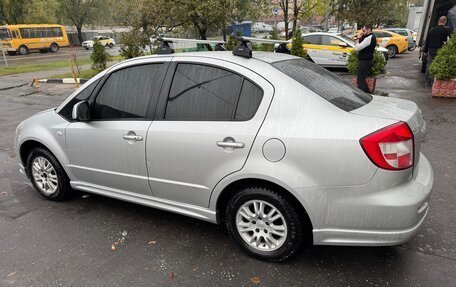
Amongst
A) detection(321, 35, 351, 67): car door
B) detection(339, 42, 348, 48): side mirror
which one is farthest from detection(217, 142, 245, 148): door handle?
detection(321, 35, 351, 67): car door

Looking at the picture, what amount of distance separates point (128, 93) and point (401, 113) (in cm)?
232

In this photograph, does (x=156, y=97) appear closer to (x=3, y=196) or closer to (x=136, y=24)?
(x=3, y=196)

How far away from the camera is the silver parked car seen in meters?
2.35

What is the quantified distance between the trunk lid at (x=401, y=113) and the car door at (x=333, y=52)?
11.5 meters

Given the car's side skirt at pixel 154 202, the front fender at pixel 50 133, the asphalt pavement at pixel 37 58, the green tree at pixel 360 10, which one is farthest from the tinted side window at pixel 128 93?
the green tree at pixel 360 10

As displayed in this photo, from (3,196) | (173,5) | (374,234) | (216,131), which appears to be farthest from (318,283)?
(173,5)

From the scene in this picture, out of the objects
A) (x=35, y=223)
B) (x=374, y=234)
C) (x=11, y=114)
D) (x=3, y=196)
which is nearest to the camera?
(x=374, y=234)

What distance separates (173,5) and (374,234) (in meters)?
11.3

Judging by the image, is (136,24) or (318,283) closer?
(318,283)

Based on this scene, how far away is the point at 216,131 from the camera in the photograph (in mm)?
2719

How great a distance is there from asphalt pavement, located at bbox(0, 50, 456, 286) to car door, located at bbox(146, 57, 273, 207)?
46 centimetres

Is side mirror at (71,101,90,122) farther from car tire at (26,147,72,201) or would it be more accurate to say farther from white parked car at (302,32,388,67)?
white parked car at (302,32,388,67)

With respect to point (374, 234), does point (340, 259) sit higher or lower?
lower

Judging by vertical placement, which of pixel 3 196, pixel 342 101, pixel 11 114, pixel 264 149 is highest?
pixel 342 101
